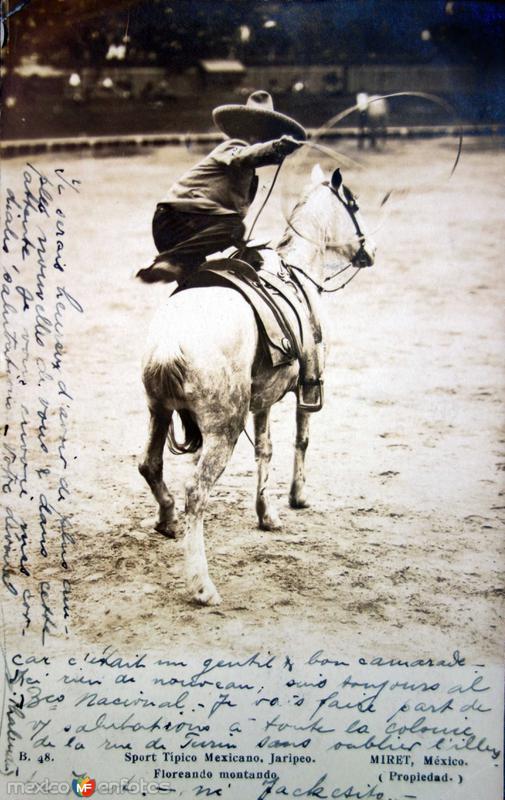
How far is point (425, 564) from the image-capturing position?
555 cm

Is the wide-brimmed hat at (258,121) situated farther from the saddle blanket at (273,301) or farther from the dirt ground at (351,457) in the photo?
the saddle blanket at (273,301)

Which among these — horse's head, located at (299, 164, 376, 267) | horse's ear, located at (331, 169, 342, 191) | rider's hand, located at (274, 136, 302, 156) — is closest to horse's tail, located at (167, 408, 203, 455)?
horse's head, located at (299, 164, 376, 267)

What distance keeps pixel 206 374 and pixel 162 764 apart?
7.01 feet

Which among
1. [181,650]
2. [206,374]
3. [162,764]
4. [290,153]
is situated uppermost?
[290,153]

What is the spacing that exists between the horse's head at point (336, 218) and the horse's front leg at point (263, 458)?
Result: 1087mm

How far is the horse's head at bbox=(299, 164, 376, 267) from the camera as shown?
5629 mm

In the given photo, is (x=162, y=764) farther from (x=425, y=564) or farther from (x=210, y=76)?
(x=210, y=76)

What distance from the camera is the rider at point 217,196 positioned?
5129 mm

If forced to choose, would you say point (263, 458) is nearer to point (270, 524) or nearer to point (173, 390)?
point (270, 524)

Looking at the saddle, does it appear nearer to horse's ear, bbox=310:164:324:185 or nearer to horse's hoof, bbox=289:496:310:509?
horse's ear, bbox=310:164:324:185

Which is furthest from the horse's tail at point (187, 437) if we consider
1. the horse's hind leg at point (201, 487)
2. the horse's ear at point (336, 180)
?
the horse's ear at point (336, 180)

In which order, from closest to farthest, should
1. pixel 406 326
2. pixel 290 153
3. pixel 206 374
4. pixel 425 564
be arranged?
pixel 206 374
pixel 290 153
pixel 425 564
pixel 406 326

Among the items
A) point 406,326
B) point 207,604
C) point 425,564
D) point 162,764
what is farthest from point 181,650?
point 406,326

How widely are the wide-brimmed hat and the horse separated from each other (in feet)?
1.30
